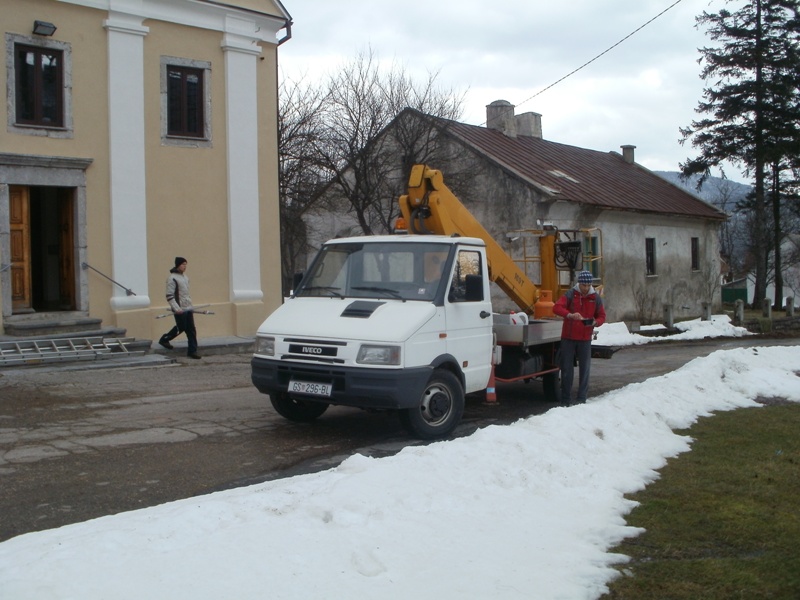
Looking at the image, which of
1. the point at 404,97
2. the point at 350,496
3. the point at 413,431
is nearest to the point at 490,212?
the point at 404,97

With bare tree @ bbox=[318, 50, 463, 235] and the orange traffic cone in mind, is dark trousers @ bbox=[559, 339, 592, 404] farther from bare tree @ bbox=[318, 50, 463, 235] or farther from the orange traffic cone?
bare tree @ bbox=[318, 50, 463, 235]

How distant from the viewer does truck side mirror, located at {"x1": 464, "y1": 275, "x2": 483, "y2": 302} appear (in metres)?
8.78

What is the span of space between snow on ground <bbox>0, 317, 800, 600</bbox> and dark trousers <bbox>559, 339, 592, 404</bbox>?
10.5 ft

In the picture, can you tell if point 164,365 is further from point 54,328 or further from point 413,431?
point 413,431

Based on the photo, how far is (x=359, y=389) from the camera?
25.6 feet

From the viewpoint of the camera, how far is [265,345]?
851 centimetres

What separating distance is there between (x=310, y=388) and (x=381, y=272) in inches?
60.1

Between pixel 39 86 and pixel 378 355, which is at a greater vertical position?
pixel 39 86

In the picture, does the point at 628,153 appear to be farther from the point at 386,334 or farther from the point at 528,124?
the point at 386,334

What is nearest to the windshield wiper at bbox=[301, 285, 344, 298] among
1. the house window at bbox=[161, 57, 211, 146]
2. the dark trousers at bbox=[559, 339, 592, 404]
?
the dark trousers at bbox=[559, 339, 592, 404]

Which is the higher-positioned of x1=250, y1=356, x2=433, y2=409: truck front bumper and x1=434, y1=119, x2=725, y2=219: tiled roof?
x1=434, y1=119, x2=725, y2=219: tiled roof

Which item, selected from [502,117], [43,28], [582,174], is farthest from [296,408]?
[502,117]

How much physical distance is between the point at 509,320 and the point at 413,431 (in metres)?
2.66

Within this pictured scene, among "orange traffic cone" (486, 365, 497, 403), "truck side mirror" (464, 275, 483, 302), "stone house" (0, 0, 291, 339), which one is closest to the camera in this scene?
"truck side mirror" (464, 275, 483, 302)
